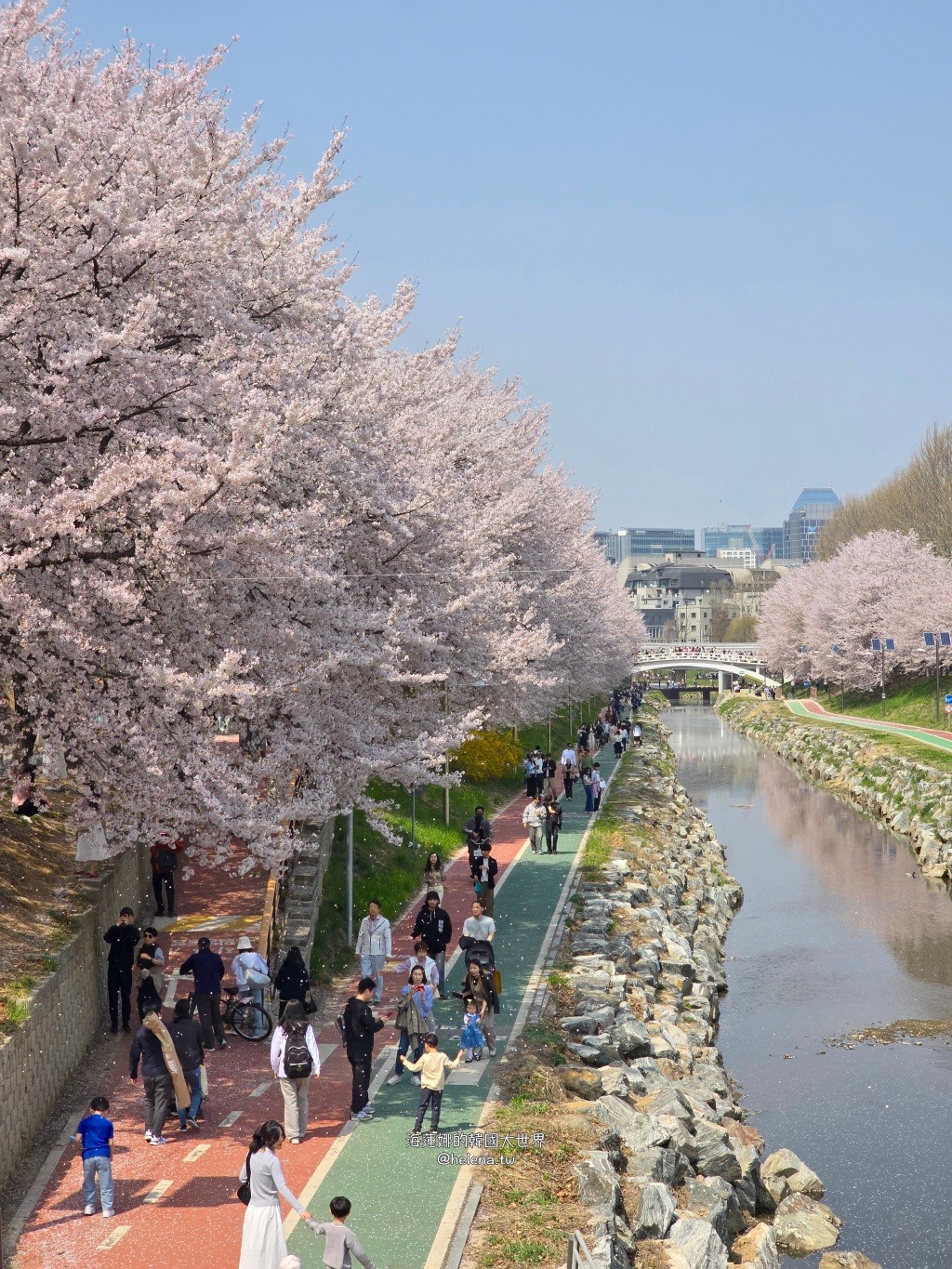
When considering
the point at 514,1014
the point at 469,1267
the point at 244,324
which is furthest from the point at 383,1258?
the point at 244,324

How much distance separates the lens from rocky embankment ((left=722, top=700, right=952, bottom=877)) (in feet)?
137

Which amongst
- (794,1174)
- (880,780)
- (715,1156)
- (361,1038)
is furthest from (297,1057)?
(880,780)

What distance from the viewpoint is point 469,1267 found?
10.9 m

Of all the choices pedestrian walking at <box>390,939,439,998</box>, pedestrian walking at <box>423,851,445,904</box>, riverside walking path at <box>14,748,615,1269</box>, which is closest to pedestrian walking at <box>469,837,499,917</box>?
pedestrian walking at <box>423,851,445,904</box>

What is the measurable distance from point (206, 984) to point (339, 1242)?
238 inches

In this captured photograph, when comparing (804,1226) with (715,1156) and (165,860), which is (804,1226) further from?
(165,860)

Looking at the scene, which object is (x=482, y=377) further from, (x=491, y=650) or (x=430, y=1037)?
(x=430, y=1037)

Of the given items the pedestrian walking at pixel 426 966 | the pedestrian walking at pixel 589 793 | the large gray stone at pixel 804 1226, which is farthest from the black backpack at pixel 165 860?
the pedestrian walking at pixel 589 793

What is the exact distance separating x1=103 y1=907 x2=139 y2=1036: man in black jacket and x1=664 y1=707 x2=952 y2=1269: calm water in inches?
354

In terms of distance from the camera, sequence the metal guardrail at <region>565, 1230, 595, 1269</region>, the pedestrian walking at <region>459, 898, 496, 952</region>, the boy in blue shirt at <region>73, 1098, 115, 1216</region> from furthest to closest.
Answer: the pedestrian walking at <region>459, 898, 496, 952</region> → the boy in blue shirt at <region>73, 1098, 115, 1216</region> → the metal guardrail at <region>565, 1230, 595, 1269</region>

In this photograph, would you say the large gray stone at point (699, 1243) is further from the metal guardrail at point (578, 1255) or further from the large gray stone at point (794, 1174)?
→ the large gray stone at point (794, 1174)

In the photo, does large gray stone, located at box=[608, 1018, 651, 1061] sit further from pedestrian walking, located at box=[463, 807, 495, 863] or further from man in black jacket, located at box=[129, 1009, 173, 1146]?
man in black jacket, located at box=[129, 1009, 173, 1146]

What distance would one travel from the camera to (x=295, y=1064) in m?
13.1

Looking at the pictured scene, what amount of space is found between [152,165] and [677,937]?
17.9 metres
